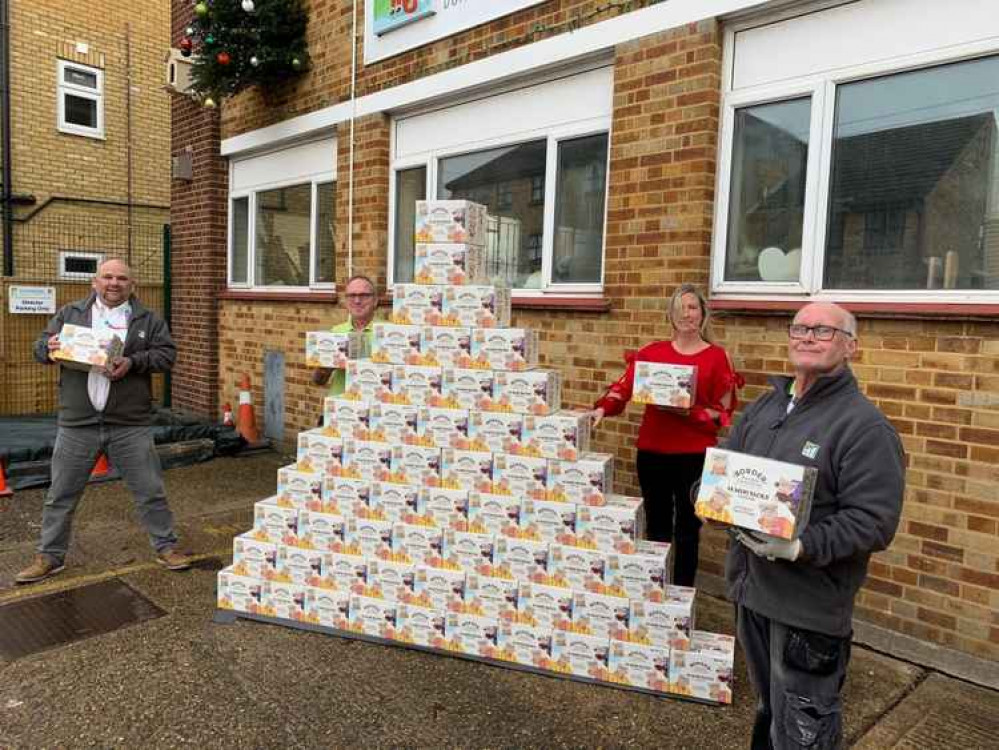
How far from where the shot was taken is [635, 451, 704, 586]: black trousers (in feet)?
12.7

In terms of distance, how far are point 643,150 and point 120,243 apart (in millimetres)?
10784

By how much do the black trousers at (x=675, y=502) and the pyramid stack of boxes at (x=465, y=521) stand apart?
365mm

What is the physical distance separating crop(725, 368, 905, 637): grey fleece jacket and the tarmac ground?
106 centimetres

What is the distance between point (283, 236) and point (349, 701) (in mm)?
6007

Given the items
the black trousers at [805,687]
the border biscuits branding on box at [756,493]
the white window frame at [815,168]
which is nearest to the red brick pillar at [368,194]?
the white window frame at [815,168]

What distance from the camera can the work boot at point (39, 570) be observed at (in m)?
4.45

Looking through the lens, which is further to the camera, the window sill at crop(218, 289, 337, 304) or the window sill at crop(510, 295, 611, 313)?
the window sill at crop(218, 289, 337, 304)

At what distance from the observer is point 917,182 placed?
3.85 meters

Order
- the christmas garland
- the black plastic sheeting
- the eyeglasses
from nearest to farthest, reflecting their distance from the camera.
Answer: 1. the eyeglasses
2. the black plastic sheeting
3. the christmas garland

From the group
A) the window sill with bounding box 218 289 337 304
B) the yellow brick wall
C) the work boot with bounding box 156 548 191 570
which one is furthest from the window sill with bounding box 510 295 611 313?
the yellow brick wall

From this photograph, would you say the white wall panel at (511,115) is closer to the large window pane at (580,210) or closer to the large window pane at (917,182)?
the large window pane at (580,210)

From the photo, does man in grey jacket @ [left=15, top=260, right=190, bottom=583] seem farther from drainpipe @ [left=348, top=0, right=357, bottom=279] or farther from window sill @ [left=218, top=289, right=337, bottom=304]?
window sill @ [left=218, top=289, right=337, bottom=304]

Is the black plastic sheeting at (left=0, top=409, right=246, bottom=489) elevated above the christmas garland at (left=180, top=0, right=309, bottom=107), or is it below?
below

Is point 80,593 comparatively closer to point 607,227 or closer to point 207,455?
point 207,455
